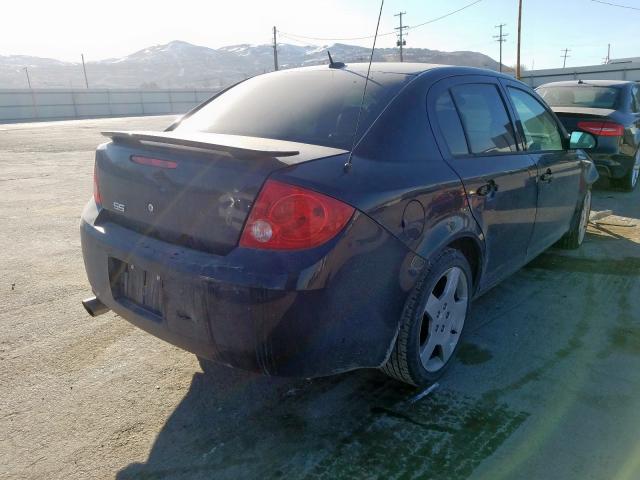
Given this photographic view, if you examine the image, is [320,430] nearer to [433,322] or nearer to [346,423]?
[346,423]

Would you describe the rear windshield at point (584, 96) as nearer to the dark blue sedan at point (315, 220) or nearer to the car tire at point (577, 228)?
the car tire at point (577, 228)

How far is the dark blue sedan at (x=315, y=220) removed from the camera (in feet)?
6.45

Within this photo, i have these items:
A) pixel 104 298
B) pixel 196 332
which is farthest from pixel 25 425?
pixel 196 332

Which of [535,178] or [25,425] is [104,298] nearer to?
[25,425]

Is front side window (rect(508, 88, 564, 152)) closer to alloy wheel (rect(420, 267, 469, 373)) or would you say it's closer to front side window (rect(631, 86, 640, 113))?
alloy wheel (rect(420, 267, 469, 373))

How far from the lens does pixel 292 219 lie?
1960mm

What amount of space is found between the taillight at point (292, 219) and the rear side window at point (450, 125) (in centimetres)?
102

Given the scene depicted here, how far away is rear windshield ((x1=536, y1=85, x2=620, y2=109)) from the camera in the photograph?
7414mm

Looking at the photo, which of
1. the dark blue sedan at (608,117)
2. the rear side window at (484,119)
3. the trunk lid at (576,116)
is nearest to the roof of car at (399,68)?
the rear side window at (484,119)

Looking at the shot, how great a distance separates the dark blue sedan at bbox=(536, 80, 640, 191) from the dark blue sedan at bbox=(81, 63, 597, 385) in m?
4.54

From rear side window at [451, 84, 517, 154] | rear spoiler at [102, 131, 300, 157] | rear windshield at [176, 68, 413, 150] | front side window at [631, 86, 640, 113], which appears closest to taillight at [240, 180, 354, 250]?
rear spoiler at [102, 131, 300, 157]

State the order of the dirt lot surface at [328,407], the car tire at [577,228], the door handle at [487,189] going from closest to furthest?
1. the dirt lot surface at [328,407]
2. the door handle at [487,189]
3. the car tire at [577,228]

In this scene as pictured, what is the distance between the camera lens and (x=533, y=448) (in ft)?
7.29

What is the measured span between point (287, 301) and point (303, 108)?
3.98 ft
